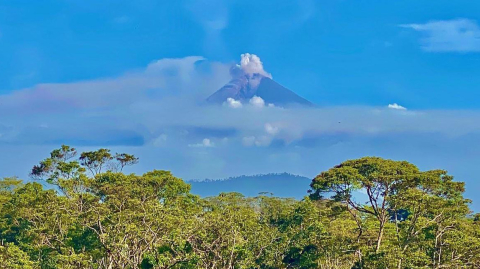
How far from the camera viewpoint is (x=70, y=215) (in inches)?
1191

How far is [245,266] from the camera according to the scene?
26.4 meters

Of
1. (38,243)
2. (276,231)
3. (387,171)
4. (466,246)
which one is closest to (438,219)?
(466,246)

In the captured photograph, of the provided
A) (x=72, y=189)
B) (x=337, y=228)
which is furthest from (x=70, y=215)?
(x=337, y=228)

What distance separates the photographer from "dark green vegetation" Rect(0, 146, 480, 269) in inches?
1011

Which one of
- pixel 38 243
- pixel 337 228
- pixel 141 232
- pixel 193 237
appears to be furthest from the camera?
pixel 38 243

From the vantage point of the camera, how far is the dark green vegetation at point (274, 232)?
25.7 metres

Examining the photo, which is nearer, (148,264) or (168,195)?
(148,264)

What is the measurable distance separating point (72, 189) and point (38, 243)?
865cm

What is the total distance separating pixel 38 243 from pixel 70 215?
3414 millimetres

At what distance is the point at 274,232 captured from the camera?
106 ft

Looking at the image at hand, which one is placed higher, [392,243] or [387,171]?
[387,171]

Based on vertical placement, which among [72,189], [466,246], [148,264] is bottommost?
[148,264]

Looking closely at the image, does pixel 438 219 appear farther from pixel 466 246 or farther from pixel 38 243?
pixel 38 243

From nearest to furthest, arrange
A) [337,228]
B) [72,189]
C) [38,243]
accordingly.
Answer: [337,228] → [38,243] → [72,189]
